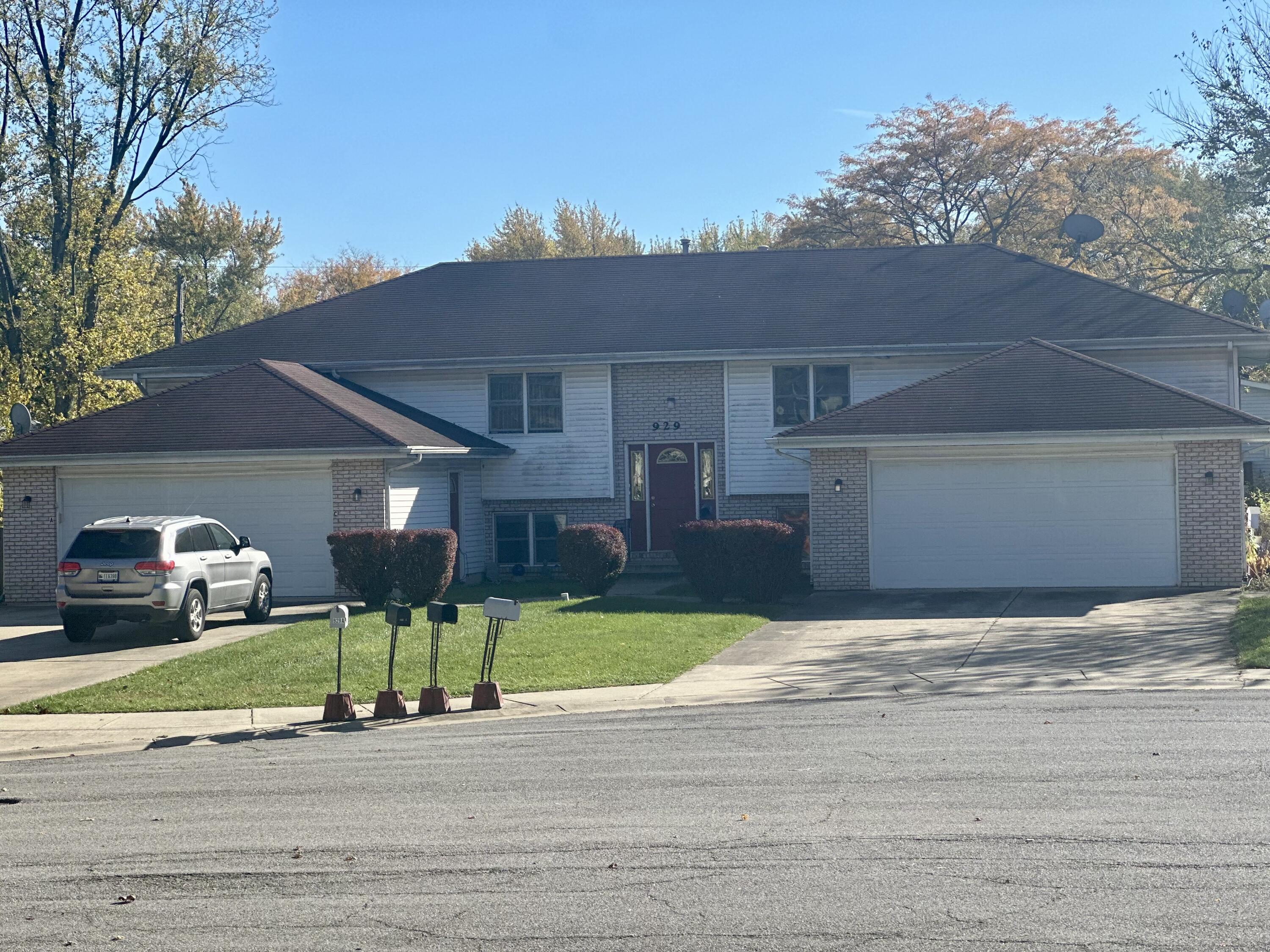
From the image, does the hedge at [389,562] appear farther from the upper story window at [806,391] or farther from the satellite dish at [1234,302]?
the satellite dish at [1234,302]

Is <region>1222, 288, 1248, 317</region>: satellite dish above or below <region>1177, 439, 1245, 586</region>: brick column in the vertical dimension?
above

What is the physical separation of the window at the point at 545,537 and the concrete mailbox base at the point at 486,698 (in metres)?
14.5

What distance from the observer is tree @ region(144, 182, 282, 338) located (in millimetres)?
56406

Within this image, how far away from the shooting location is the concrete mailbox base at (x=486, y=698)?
1266 cm

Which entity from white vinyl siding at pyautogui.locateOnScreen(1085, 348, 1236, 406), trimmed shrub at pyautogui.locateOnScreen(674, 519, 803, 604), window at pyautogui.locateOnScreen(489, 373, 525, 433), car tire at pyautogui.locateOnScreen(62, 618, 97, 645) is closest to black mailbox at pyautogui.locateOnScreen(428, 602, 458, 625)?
car tire at pyautogui.locateOnScreen(62, 618, 97, 645)

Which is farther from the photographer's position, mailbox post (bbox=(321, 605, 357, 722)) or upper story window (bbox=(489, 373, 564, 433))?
upper story window (bbox=(489, 373, 564, 433))

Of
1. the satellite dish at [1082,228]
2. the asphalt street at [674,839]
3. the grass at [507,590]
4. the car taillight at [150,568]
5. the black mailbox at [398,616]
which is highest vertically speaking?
the satellite dish at [1082,228]

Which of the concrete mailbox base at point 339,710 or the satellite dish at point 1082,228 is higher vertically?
the satellite dish at point 1082,228

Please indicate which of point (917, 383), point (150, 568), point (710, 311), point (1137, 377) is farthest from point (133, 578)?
point (1137, 377)

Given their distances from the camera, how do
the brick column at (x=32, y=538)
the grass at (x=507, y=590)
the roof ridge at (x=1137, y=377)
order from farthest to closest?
the brick column at (x=32, y=538) → the grass at (x=507, y=590) → the roof ridge at (x=1137, y=377)

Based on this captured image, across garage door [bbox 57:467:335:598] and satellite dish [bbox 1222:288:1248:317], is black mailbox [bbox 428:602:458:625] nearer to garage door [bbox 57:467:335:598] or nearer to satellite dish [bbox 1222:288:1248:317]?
garage door [bbox 57:467:335:598]

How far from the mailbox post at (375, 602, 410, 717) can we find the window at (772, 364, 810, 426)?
1494 centimetres

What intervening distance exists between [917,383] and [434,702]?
45.0 feet

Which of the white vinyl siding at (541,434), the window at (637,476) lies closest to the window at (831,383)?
the window at (637,476)
